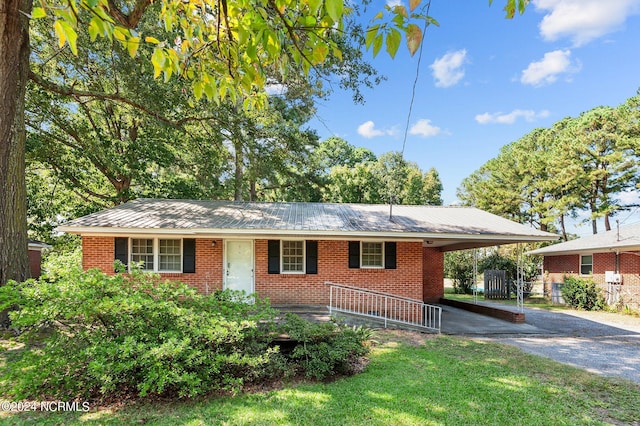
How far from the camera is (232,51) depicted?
3246mm

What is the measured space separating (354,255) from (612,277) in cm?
1294

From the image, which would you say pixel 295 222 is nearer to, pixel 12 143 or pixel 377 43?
pixel 12 143

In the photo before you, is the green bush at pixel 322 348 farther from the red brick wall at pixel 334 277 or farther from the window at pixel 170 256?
the window at pixel 170 256

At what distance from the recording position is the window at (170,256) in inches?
442

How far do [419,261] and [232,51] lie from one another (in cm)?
963

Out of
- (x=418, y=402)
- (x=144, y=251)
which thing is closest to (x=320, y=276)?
(x=144, y=251)

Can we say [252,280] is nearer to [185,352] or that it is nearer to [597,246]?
[185,352]

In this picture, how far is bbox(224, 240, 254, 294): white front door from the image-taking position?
11.2 meters

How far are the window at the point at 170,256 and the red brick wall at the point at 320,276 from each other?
0.27 meters

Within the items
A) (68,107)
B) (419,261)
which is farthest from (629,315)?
(68,107)

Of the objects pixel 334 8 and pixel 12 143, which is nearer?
pixel 334 8

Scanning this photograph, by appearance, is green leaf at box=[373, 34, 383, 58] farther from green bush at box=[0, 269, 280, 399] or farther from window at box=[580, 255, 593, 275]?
window at box=[580, 255, 593, 275]

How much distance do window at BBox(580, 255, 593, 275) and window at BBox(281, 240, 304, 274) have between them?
16.2 metres

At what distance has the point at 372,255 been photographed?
11.5 metres
